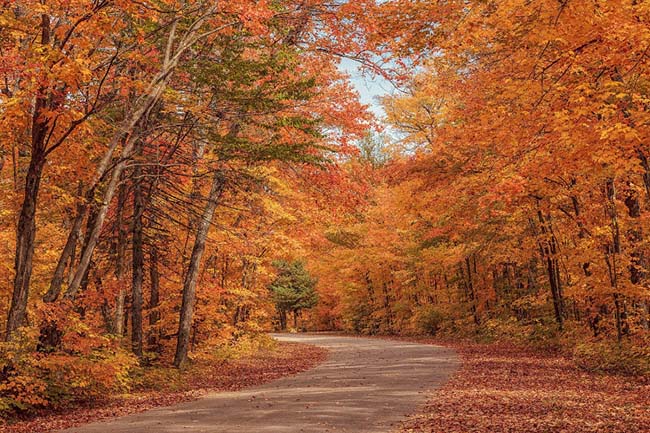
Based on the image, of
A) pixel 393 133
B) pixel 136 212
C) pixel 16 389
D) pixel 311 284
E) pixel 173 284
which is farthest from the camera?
pixel 311 284

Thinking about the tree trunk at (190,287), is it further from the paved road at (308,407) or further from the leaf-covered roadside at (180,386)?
the paved road at (308,407)

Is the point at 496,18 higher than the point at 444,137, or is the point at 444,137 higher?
the point at 444,137

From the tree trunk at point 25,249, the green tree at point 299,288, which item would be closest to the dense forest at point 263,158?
the tree trunk at point 25,249

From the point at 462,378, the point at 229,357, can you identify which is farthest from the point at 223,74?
the point at 229,357

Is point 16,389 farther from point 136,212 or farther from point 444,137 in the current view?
point 444,137

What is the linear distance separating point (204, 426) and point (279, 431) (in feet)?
4.55

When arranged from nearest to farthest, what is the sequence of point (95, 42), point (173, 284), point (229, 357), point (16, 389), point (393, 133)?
point (16, 389) < point (95, 42) < point (173, 284) < point (229, 357) < point (393, 133)

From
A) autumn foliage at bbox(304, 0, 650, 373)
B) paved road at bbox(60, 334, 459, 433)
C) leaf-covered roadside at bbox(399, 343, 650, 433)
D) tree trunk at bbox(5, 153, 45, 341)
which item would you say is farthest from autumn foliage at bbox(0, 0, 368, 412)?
leaf-covered roadside at bbox(399, 343, 650, 433)

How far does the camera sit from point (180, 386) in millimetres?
14336

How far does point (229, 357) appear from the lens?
20.0 m

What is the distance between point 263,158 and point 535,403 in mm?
7981

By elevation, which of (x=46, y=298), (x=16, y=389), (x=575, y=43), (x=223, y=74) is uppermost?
(x=223, y=74)

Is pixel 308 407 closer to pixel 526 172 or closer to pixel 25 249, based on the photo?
pixel 25 249

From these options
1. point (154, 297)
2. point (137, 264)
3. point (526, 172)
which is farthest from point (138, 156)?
point (526, 172)
